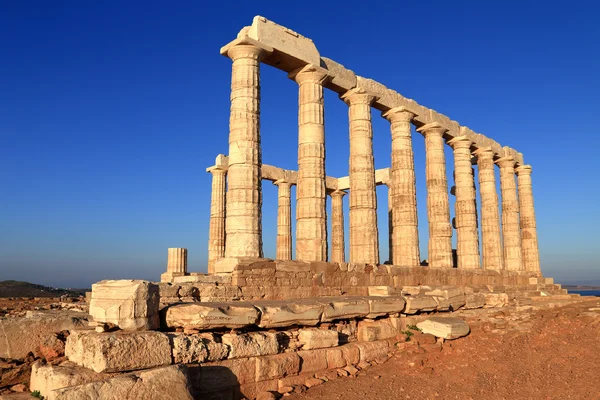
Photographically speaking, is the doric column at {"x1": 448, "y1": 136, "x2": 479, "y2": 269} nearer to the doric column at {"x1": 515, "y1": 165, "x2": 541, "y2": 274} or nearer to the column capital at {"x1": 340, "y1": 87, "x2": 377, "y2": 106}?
the doric column at {"x1": 515, "y1": 165, "x2": 541, "y2": 274}

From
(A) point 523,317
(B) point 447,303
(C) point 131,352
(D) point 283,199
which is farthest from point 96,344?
(D) point 283,199

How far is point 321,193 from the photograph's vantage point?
60.4ft

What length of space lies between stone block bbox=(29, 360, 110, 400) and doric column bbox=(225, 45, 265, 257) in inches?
359

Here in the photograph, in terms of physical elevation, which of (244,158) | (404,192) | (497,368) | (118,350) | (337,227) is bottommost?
(497,368)

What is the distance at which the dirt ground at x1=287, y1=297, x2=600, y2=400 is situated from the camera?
8508 millimetres

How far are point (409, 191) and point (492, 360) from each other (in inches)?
503

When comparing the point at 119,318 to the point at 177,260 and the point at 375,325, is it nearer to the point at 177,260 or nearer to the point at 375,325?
the point at 375,325

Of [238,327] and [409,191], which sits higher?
[409,191]

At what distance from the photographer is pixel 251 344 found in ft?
28.1

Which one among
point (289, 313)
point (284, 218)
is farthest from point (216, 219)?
point (289, 313)

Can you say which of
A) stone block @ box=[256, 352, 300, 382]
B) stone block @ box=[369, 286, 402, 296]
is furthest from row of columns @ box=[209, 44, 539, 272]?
stone block @ box=[256, 352, 300, 382]

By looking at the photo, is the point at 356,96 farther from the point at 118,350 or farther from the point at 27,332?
the point at 118,350

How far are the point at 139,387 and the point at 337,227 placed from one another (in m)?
28.2

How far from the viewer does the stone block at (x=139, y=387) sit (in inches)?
234
